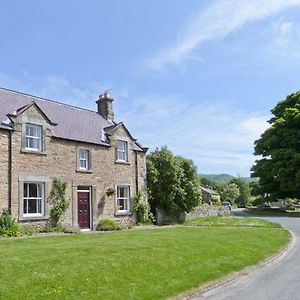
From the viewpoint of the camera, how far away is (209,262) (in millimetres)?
13539

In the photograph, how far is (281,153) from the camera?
47.3 meters

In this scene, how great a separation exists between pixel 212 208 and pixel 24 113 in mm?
25389

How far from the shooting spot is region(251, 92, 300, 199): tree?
46.1m

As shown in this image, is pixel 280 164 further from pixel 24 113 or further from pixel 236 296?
pixel 236 296

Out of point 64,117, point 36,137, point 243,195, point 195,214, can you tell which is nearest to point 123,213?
point 64,117

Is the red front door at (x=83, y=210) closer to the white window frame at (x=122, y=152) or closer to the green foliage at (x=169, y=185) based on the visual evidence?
the white window frame at (x=122, y=152)

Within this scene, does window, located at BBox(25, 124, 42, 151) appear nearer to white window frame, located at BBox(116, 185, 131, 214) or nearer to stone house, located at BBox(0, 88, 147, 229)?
stone house, located at BBox(0, 88, 147, 229)

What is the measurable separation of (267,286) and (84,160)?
60.5 ft

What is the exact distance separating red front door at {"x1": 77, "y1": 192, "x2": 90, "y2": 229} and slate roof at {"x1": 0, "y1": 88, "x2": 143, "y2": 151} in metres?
3.62

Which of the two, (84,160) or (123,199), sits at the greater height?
(84,160)

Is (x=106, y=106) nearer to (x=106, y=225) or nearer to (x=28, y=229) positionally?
(x=106, y=225)

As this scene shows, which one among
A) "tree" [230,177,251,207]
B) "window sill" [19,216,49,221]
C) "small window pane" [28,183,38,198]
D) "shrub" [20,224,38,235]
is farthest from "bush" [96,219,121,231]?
"tree" [230,177,251,207]

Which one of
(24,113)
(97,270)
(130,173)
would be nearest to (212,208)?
(130,173)

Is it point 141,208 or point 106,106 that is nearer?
point 141,208
